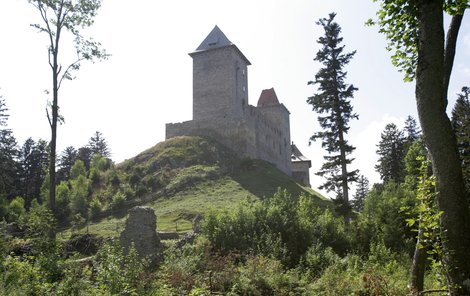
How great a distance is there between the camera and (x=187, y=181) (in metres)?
43.2

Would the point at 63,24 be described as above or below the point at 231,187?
above

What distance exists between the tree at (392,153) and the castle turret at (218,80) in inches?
734

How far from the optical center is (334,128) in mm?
24891

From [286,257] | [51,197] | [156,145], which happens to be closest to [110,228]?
[51,197]

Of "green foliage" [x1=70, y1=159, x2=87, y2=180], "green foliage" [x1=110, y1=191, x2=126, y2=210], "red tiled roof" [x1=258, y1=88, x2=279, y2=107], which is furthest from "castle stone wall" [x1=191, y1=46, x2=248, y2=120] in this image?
"green foliage" [x1=110, y1=191, x2=126, y2=210]

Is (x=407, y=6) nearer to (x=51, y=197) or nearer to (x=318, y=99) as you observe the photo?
(x=51, y=197)

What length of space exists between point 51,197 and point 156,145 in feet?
121

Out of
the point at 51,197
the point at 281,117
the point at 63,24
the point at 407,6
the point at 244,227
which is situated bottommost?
the point at 244,227

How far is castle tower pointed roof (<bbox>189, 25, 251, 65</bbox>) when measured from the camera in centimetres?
5670

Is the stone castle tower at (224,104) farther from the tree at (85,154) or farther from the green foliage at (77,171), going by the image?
the tree at (85,154)

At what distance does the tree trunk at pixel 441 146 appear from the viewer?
580 centimetres

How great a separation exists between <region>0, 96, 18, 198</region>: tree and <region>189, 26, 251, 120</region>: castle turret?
22.7 metres

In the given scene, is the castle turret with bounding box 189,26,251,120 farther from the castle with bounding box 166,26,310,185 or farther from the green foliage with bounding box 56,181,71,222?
the green foliage with bounding box 56,181,71,222

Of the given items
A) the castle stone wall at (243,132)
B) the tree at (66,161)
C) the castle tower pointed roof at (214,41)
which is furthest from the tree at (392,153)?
the tree at (66,161)
